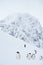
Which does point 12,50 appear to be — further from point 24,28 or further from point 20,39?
point 24,28

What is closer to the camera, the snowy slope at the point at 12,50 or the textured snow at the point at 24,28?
the snowy slope at the point at 12,50

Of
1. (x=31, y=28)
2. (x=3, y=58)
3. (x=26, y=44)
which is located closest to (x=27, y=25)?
(x=31, y=28)

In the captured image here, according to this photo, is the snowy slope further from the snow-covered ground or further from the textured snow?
the textured snow

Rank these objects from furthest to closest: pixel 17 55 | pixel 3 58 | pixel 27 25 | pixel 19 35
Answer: pixel 27 25 → pixel 19 35 → pixel 17 55 → pixel 3 58

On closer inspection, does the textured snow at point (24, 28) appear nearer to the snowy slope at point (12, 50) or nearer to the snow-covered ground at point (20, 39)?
the snow-covered ground at point (20, 39)

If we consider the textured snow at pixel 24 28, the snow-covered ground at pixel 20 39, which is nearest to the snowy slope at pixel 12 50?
the snow-covered ground at pixel 20 39

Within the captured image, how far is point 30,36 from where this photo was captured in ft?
12.2

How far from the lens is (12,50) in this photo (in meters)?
3.08

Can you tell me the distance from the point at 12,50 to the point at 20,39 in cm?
40

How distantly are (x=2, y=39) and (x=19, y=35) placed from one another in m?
0.62

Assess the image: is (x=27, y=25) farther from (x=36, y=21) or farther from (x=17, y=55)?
(x=17, y=55)

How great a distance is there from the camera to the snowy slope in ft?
9.75

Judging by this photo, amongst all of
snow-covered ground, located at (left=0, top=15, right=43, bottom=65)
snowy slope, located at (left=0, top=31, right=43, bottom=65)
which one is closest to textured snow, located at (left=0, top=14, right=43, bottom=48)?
snow-covered ground, located at (left=0, top=15, right=43, bottom=65)

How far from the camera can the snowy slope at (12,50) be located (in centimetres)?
297
